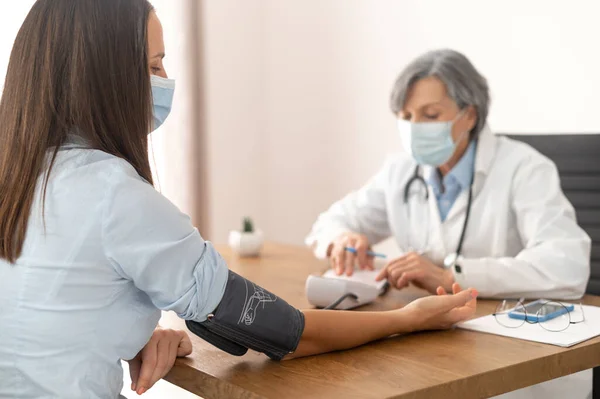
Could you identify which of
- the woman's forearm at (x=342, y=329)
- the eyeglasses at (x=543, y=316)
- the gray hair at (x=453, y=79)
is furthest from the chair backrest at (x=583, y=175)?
the woman's forearm at (x=342, y=329)

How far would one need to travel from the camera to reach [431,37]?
3.50m

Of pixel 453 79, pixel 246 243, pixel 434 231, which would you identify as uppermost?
pixel 453 79

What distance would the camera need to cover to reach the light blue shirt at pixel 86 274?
1.24 metres

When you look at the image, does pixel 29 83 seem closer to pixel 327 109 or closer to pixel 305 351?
pixel 305 351

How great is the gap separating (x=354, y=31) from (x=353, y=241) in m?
1.94

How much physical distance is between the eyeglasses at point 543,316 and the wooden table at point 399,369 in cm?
11

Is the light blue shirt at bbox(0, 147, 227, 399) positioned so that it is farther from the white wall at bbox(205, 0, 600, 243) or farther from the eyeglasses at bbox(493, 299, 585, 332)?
the white wall at bbox(205, 0, 600, 243)

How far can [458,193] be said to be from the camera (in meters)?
2.30

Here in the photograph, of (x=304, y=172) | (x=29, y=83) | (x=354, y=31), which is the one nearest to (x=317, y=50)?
(x=354, y=31)

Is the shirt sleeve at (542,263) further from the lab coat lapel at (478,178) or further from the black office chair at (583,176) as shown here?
the black office chair at (583,176)

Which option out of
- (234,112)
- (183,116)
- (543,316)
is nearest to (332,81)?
(234,112)

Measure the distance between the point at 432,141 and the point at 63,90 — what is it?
1.24m

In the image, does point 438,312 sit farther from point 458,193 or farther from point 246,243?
point 246,243

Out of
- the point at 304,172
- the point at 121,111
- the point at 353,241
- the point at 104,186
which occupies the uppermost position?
the point at 121,111
